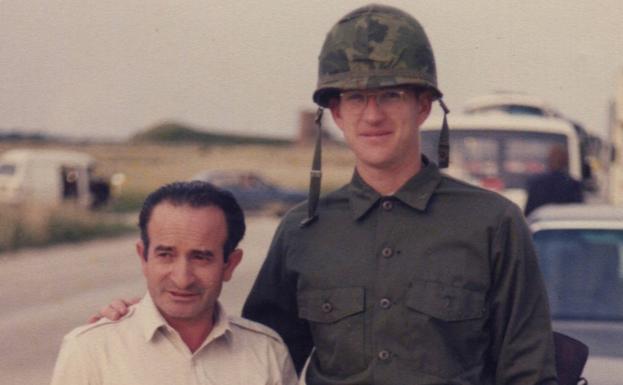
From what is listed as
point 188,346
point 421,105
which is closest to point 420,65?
point 421,105

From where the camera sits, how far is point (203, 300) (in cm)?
309

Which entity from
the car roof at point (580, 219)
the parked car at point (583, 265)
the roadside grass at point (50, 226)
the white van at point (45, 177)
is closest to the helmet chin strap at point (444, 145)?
the parked car at point (583, 265)

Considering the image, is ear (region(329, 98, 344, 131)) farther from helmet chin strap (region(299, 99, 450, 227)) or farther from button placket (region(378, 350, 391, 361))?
button placket (region(378, 350, 391, 361))

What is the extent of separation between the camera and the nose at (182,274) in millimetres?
3049

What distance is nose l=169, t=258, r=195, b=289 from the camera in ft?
10.0

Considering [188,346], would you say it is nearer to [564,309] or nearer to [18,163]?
[564,309]

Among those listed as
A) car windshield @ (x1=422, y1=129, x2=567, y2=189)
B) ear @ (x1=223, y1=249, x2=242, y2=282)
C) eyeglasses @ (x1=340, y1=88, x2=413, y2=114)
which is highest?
eyeglasses @ (x1=340, y1=88, x2=413, y2=114)

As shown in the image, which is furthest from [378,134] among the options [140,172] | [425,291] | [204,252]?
[140,172]

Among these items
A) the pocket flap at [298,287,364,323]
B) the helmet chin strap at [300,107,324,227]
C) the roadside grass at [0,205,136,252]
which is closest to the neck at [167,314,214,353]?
the pocket flap at [298,287,364,323]

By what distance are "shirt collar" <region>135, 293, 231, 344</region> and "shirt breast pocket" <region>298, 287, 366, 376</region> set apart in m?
0.25

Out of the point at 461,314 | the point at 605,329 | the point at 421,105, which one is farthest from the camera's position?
the point at 605,329

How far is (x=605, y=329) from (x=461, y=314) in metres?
2.35

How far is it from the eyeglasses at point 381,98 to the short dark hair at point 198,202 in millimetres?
437

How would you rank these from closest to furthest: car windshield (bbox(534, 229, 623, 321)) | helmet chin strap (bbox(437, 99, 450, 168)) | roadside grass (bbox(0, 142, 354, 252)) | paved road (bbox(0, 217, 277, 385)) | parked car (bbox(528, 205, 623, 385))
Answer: helmet chin strap (bbox(437, 99, 450, 168)), parked car (bbox(528, 205, 623, 385)), car windshield (bbox(534, 229, 623, 321)), paved road (bbox(0, 217, 277, 385)), roadside grass (bbox(0, 142, 354, 252))
